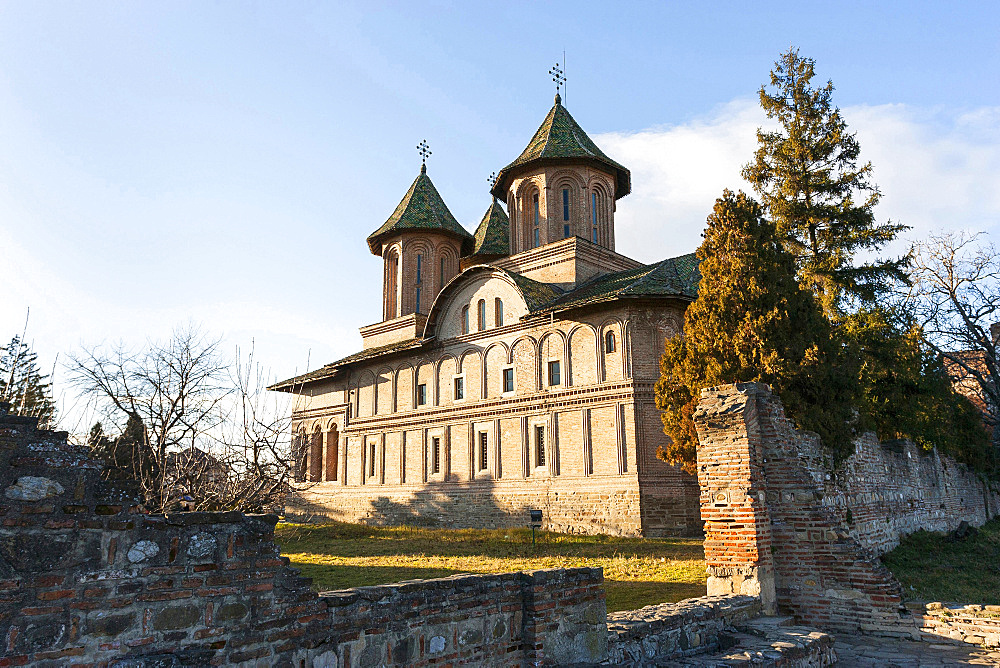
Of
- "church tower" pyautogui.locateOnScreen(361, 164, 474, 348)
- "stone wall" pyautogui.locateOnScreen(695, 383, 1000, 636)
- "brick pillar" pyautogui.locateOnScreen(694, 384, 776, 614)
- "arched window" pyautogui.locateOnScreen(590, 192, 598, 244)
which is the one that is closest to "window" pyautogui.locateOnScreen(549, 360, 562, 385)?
"arched window" pyautogui.locateOnScreen(590, 192, 598, 244)

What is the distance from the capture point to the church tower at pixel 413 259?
29.1 metres

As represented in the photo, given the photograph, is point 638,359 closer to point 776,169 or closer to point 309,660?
point 776,169

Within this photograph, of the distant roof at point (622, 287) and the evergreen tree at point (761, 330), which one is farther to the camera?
the distant roof at point (622, 287)

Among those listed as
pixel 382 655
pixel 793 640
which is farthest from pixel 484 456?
pixel 382 655

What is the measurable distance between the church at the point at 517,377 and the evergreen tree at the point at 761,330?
6325 millimetres

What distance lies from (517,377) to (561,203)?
6.83 meters

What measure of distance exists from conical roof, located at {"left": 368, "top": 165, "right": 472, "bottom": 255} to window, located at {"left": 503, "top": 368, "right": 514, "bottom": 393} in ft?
32.0

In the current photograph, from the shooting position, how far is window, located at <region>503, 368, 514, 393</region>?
860 inches

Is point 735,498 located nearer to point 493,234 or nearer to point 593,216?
point 593,216

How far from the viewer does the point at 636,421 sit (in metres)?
18.7

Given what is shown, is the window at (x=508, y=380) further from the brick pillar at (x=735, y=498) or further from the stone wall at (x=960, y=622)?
the stone wall at (x=960, y=622)

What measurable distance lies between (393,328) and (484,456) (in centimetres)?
868

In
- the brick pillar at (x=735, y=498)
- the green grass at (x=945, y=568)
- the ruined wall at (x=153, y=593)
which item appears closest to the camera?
the ruined wall at (x=153, y=593)

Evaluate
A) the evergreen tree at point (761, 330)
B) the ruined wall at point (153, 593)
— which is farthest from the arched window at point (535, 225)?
the ruined wall at point (153, 593)
